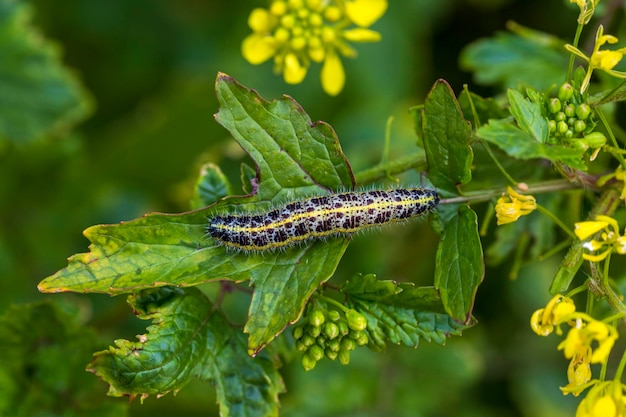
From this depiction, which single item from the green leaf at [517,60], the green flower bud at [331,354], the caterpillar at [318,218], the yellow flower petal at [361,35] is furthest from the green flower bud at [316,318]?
the green leaf at [517,60]

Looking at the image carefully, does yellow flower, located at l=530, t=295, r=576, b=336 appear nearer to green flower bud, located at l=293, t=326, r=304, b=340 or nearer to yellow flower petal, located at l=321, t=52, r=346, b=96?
green flower bud, located at l=293, t=326, r=304, b=340

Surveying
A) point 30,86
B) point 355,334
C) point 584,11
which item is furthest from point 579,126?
point 30,86

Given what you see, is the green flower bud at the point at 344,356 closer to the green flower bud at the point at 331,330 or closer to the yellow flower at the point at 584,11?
the green flower bud at the point at 331,330

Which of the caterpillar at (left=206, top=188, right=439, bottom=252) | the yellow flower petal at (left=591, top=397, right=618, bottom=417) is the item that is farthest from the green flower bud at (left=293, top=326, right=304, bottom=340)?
the yellow flower petal at (left=591, top=397, right=618, bottom=417)

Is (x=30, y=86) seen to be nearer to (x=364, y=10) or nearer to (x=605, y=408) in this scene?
(x=364, y=10)

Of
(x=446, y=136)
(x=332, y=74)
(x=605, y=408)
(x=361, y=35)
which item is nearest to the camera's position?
(x=605, y=408)

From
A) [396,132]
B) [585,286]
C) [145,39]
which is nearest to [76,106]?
[145,39]

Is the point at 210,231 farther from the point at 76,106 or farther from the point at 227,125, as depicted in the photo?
the point at 76,106
